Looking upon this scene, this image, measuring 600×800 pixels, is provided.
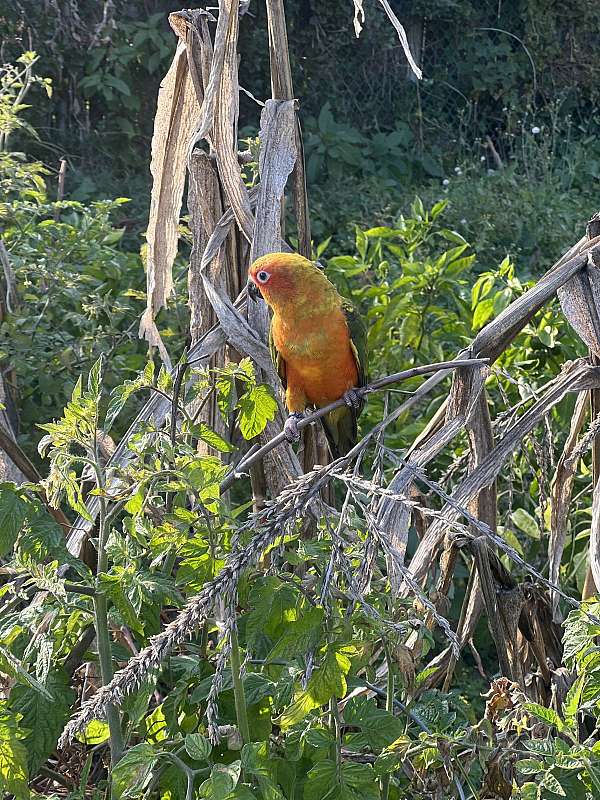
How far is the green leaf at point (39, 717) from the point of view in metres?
1.09

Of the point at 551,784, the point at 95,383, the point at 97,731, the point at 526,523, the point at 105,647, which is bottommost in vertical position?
the point at 526,523

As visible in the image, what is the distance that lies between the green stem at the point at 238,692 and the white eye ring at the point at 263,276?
0.75 metres

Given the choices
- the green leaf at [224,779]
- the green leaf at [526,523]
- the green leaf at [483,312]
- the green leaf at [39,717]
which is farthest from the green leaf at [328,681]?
the green leaf at [483,312]

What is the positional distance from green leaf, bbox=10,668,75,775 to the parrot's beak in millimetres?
728

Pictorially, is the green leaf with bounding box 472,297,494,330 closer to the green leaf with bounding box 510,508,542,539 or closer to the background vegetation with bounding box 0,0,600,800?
the background vegetation with bounding box 0,0,600,800

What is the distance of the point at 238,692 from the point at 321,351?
105 centimetres

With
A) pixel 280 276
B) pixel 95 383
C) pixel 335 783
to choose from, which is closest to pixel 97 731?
pixel 335 783

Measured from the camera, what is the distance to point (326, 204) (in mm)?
5676

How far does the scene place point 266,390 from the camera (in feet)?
4.02

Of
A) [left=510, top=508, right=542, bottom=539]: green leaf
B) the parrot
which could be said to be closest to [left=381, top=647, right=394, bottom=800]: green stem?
the parrot

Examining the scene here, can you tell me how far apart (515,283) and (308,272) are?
2.68 ft

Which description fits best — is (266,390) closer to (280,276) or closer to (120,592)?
(120,592)

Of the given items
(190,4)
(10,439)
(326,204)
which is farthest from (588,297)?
(190,4)

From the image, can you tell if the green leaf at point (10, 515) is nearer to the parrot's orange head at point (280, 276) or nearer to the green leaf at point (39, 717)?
the green leaf at point (39, 717)
